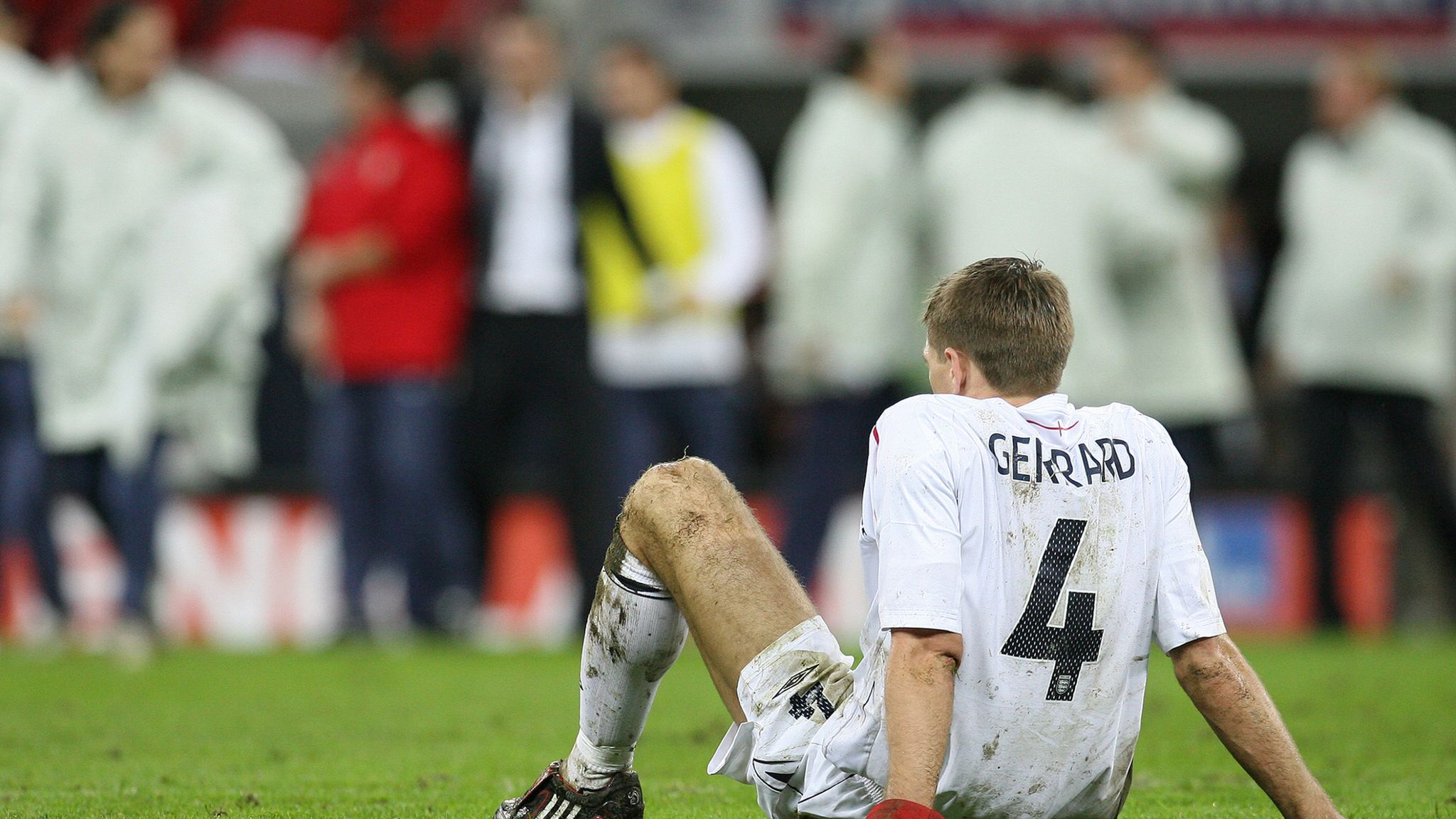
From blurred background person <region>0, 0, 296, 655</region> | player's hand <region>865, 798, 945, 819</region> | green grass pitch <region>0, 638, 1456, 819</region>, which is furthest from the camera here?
blurred background person <region>0, 0, 296, 655</region>

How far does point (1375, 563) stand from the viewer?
954 cm

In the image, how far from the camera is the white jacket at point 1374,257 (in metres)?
8.80

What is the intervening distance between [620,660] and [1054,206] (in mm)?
5110

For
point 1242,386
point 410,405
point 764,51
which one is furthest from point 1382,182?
point 764,51

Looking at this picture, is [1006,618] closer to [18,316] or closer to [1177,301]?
[18,316]

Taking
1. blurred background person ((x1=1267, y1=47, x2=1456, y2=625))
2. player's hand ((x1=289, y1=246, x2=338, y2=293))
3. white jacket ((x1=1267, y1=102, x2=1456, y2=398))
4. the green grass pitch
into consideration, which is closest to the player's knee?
the green grass pitch

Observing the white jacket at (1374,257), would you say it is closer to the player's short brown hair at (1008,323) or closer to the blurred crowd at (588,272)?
the blurred crowd at (588,272)

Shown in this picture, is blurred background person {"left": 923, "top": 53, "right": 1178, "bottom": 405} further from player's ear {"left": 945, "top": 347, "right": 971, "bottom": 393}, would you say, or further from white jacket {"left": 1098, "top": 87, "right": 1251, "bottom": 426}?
player's ear {"left": 945, "top": 347, "right": 971, "bottom": 393}

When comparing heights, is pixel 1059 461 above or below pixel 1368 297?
above

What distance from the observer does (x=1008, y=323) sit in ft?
9.53

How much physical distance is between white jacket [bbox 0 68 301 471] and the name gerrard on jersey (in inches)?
212

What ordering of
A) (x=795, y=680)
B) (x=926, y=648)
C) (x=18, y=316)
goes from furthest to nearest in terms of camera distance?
(x=18, y=316) < (x=795, y=680) < (x=926, y=648)

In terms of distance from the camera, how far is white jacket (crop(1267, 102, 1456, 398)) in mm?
8797

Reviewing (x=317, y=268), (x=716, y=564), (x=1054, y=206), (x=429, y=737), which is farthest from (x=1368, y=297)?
(x=716, y=564)
